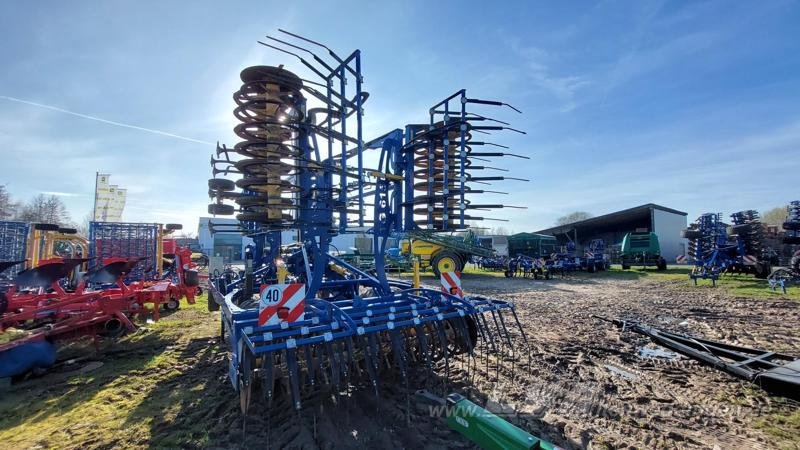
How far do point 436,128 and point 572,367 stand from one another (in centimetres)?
365

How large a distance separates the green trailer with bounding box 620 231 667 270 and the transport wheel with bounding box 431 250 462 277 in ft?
40.9

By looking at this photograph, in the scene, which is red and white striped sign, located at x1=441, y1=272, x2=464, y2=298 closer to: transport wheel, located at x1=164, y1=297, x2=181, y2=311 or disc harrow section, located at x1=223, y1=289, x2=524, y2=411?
disc harrow section, located at x1=223, y1=289, x2=524, y2=411

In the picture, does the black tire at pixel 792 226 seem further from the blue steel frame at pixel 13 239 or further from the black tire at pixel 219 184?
the blue steel frame at pixel 13 239

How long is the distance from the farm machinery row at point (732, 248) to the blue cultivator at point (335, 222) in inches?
556

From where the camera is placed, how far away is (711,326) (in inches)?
272

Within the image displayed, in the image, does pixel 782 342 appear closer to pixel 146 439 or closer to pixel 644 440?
pixel 644 440

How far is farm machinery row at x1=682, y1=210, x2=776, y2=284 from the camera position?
48.1 feet

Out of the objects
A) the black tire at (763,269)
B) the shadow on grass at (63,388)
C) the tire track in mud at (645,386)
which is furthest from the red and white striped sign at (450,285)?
the black tire at (763,269)

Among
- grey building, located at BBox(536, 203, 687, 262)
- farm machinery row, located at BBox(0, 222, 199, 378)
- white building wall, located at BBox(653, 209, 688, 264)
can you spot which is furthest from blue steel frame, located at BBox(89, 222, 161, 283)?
white building wall, located at BBox(653, 209, 688, 264)

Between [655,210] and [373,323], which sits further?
[655,210]

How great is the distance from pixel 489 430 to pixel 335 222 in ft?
11.0

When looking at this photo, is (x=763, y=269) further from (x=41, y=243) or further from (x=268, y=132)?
(x=41, y=243)

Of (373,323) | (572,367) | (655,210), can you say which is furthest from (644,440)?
(655,210)

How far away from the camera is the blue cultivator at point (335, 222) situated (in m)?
3.47
